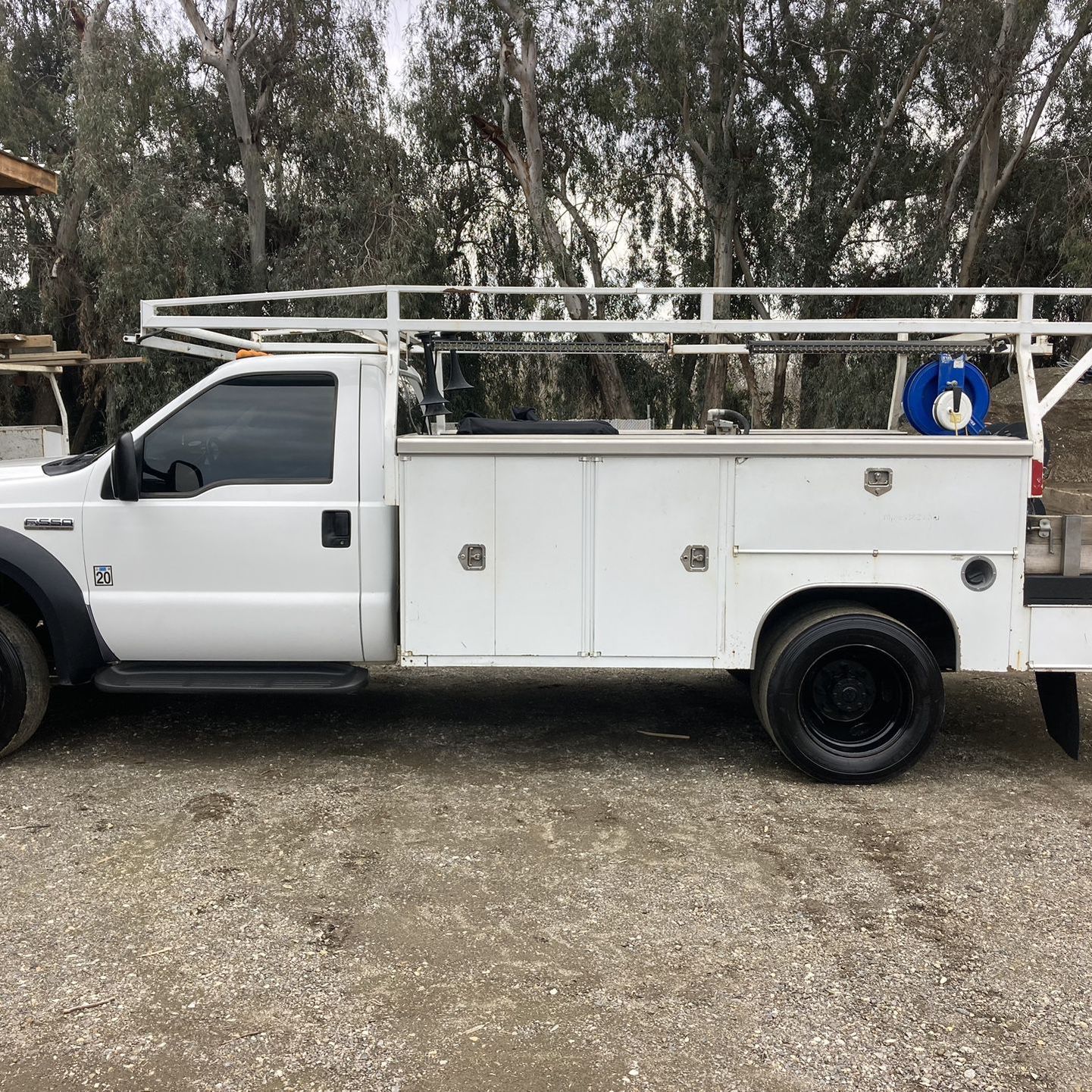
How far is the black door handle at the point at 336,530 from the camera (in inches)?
201

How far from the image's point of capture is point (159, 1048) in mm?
2914

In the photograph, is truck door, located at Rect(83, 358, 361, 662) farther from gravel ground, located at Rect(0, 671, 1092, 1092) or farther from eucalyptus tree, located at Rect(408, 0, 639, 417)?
eucalyptus tree, located at Rect(408, 0, 639, 417)

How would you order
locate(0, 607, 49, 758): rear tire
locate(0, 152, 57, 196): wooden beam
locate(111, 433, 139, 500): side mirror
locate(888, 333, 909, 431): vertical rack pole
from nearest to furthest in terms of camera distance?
1. locate(111, 433, 139, 500): side mirror
2. locate(0, 607, 49, 758): rear tire
3. locate(888, 333, 909, 431): vertical rack pole
4. locate(0, 152, 57, 196): wooden beam

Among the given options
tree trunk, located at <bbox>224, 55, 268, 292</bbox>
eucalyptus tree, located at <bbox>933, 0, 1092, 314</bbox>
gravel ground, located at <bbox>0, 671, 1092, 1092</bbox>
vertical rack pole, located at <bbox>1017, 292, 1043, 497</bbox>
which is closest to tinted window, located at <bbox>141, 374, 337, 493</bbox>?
gravel ground, located at <bbox>0, 671, 1092, 1092</bbox>

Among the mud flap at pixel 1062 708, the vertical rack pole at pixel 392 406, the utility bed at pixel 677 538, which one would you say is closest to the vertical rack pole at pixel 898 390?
the utility bed at pixel 677 538

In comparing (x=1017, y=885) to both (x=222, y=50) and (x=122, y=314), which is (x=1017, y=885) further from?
(x=222, y=50)

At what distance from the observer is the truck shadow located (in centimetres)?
549

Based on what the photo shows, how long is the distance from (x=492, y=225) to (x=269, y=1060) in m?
17.2

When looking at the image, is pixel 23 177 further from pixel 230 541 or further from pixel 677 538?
pixel 677 538

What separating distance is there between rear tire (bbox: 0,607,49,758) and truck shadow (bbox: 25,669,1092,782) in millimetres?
341

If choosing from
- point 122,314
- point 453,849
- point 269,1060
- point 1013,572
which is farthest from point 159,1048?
point 122,314

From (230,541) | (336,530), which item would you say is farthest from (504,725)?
(230,541)

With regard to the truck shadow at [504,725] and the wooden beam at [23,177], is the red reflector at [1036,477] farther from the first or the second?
the wooden beam at [23,177]

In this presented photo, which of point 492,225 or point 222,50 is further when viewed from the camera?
point 492,225
